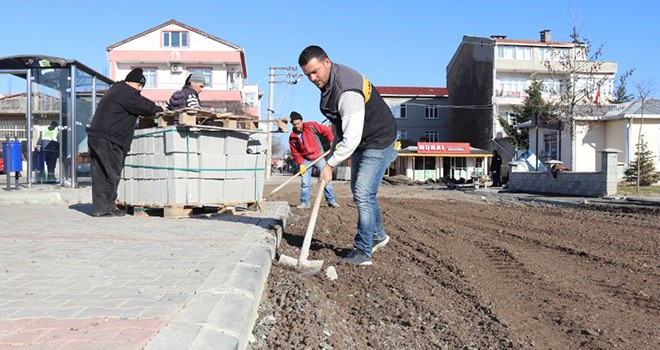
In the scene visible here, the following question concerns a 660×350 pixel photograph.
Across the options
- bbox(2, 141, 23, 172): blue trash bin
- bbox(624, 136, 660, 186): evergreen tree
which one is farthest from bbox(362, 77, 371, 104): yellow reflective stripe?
bbox(624, 136, 660, 186): evergreen tree

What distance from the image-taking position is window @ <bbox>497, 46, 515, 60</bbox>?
180ft

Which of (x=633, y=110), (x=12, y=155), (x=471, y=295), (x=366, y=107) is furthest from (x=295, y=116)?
(x=633, y=110)

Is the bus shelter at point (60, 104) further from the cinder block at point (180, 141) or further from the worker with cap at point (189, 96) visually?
the cinder block at point (180, 141)

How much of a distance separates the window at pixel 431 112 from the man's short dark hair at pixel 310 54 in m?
62.5

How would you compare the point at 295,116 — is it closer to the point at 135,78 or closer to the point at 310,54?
the point at 135,78

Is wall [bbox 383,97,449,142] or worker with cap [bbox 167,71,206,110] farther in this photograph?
wall [bbox 383,97,449,142]

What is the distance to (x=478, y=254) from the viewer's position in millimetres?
6785

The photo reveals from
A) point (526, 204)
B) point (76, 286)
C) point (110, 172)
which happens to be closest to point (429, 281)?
point (76, 286)

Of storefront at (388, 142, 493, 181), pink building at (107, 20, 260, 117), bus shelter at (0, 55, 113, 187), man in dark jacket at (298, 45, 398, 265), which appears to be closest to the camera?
man in dark jacket at (298, 45, 398, 265)

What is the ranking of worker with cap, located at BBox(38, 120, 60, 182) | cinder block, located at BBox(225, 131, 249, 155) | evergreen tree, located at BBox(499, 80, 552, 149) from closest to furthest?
cinder block, located at BBox(225, 131, 249, 155) → worker with cap, located at BBox(38, 120, 60, 182) → evergreen tree, located at BBox(499, 80, 552, 149)

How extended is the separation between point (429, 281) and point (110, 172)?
211 inches

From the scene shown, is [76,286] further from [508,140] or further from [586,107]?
[508,140]

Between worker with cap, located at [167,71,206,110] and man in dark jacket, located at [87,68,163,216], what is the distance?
1.12 feet

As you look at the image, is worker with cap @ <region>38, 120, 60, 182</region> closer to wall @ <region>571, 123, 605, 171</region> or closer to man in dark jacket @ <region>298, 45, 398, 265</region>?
man in dark jacket @ <region>298, 45, 398, 265</region>
